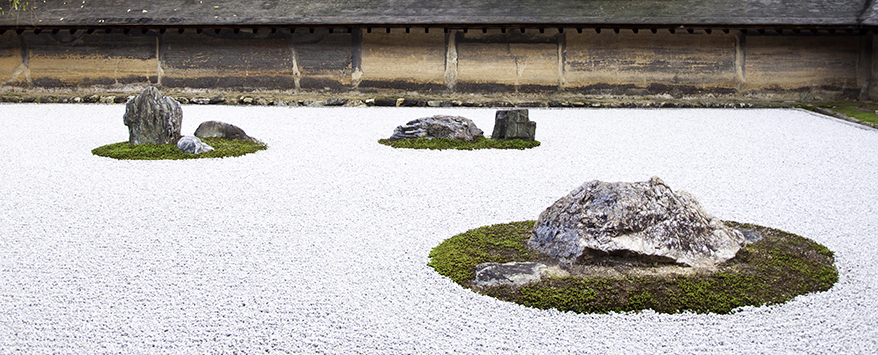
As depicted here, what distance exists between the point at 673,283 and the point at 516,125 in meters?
5.82

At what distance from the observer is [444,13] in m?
15.0

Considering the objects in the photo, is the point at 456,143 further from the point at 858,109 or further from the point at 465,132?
the point at 858,109

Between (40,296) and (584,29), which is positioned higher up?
A: (584,29)

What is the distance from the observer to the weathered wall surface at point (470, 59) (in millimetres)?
15227

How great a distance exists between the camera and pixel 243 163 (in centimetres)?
733

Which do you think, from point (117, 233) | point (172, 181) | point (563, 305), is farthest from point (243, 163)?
point (563, 305)

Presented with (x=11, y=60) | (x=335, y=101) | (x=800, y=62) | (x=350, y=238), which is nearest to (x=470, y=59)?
(x=335, y=101)

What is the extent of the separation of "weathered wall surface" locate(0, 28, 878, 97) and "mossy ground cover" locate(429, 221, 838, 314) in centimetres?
1161

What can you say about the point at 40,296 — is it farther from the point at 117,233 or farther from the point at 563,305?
the point at 563,305

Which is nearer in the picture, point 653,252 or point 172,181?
point 653,252

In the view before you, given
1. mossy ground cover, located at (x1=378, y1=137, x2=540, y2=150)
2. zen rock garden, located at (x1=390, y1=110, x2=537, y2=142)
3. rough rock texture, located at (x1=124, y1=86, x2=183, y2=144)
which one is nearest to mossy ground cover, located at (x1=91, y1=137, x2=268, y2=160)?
rough rock texture, located at (x1=124, y1=86, x2=183, y2=144)

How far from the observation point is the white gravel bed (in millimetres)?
2881

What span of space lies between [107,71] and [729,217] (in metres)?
15.4

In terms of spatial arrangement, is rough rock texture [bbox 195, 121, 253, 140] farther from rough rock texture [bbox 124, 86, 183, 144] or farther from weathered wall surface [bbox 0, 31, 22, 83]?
weathered wall surface [bbox 0, 31, 22, 83]
